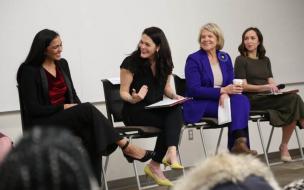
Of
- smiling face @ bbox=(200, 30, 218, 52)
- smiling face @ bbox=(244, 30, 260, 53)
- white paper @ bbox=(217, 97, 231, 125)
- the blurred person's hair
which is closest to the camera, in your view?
the blurred person's hair

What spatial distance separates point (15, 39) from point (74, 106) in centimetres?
96

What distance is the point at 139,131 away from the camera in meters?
3.36

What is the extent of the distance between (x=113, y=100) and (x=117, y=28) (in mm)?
843

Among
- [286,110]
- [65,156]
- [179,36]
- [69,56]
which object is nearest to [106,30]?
[69,56]

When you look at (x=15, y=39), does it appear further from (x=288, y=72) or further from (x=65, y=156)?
(x=65, y=156)

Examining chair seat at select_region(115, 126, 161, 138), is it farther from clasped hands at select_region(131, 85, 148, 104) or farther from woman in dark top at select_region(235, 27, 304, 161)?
woman in dark top at select_region(235, 27, 304, 161)

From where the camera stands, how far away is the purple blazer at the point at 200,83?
379 centimetres

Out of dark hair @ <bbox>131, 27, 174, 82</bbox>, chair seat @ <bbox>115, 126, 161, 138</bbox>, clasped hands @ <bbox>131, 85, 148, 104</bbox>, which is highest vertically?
dark hair @ <bbox>131, 27, 174, 82</bbox>

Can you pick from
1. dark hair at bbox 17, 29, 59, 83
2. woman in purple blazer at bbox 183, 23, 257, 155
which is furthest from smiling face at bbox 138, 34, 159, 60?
dark hair at bbox 17, 29, 59, 83

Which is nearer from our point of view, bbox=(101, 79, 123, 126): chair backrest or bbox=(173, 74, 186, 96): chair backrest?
bbox=(101, 79, 123, 126): chair backrest

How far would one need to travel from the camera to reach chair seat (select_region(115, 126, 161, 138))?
132 inches

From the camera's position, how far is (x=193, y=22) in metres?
4.73

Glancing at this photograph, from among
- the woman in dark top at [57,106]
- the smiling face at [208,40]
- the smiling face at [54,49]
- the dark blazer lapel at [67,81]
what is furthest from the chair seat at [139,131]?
the smiling face at [208,40]

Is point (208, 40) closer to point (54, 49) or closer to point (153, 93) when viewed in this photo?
point (153, 93)
